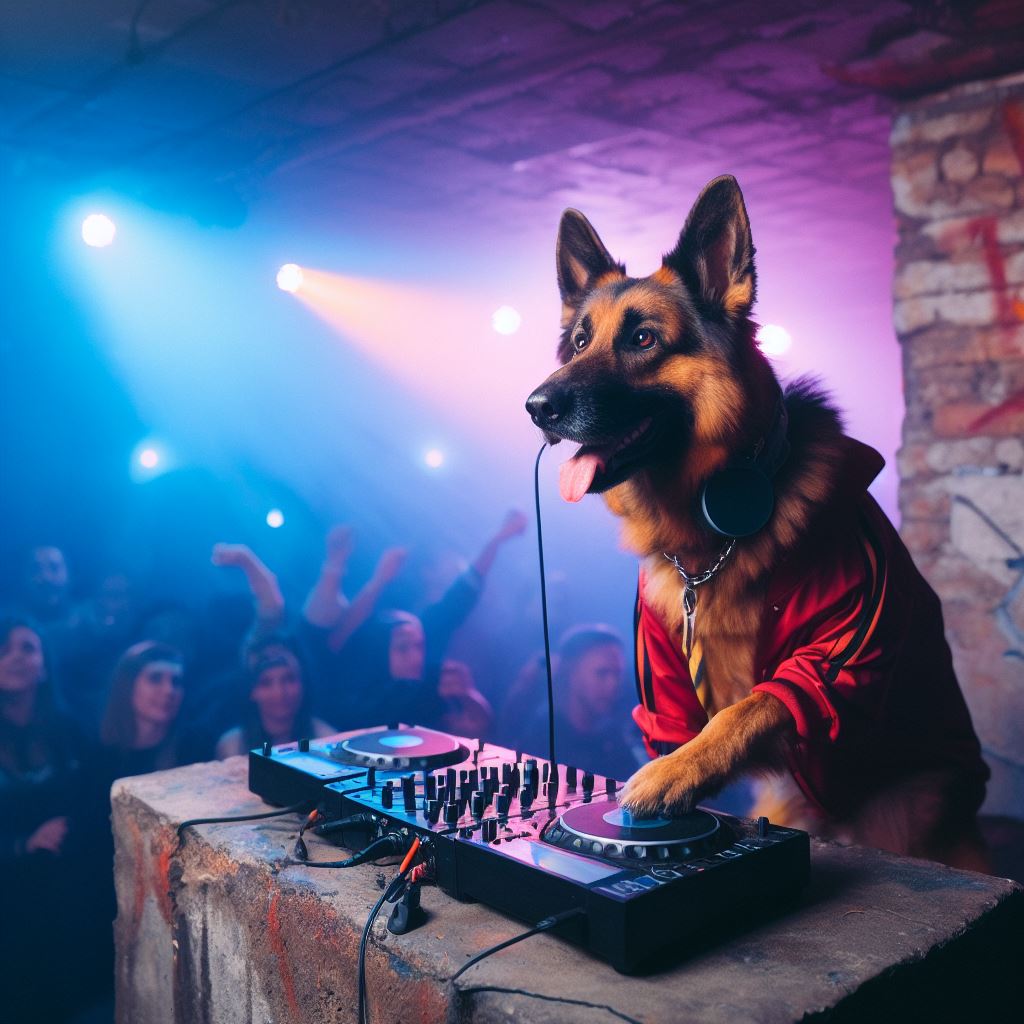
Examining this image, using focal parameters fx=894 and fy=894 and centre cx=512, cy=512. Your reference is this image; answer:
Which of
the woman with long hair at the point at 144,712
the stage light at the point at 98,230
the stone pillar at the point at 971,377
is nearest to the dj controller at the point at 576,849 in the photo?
the stone pillar at the point at 971,377

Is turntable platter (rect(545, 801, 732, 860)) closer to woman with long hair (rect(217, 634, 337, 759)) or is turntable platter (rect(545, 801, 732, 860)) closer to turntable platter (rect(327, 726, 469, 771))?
turntable platter (rect(327, 726, 469, 771))

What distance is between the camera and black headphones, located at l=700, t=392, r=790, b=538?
1626 millimetres

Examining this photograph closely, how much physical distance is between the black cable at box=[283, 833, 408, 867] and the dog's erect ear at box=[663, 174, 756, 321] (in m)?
1.10

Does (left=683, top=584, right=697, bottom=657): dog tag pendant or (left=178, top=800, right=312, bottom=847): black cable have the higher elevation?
(left=683, top=584, right=697, bottom=657): dog tag pendant

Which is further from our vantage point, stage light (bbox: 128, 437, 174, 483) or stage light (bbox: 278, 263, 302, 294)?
stage light (bbox: 278, 263, 302, 294)

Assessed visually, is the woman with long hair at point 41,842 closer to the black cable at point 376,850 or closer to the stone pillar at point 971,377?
the black cable at point 376,850

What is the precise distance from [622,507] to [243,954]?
112 centimetres

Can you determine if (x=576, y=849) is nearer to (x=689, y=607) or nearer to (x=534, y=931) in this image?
(x=534, y=931)

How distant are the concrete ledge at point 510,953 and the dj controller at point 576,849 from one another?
0.18ft

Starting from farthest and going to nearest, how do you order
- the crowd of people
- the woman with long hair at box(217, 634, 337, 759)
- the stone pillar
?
the woman with long hair at box(217, 634, 337, 759) < the crowd of people < the stone pillar

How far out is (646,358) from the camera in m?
1.69

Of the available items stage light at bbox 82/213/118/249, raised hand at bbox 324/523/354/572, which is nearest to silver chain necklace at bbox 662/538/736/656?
raised hand at bbox 324/523/354/572

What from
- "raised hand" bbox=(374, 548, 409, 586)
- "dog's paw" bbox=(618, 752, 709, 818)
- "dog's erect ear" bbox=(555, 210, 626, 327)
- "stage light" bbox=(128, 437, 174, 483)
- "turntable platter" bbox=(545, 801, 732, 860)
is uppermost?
"dog's erect ear" bbox=(555, 210, 626, 327)

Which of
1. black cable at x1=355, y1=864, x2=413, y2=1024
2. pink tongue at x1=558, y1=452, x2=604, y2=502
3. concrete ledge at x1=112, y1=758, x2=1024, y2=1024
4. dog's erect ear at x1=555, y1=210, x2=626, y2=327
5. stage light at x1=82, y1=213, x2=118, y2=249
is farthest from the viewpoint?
stage light at x1=82, y1=213, x2=118, y2=249
